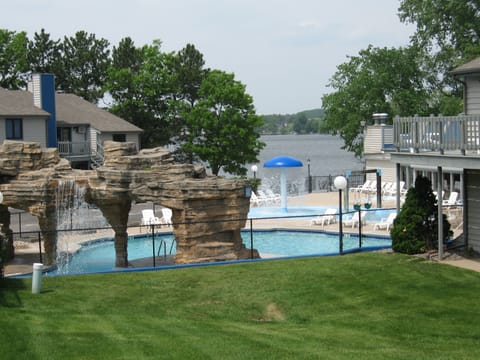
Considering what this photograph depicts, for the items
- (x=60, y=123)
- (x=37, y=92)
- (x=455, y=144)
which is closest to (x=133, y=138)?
(x=60, y=123)

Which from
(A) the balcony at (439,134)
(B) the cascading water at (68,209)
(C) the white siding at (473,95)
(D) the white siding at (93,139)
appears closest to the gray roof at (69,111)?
(D) the white siding at (93,139)

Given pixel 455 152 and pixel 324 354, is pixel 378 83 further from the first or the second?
pixel 324 354

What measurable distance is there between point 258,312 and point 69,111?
43053 mm

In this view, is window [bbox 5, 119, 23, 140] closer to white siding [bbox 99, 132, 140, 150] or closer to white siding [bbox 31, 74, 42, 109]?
white siding [bbox 31, 74, 42, 109]

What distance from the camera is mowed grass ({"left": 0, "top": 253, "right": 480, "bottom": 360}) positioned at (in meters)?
12.9

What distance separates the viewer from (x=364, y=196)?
45125 millimetres

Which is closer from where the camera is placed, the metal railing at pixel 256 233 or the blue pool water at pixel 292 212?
the metal railing at pixel 256 233

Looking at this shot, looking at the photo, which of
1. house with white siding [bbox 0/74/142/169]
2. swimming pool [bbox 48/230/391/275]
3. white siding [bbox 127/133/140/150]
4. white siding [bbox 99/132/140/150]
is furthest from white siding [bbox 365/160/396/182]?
white siding [bbox 127/133/140/150]

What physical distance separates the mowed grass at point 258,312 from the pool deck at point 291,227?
138cm

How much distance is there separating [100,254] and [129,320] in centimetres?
1479

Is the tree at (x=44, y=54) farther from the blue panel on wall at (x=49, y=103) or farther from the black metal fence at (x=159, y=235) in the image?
the black metal fence at (x=159, y=235)

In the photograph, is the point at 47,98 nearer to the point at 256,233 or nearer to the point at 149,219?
the point at 149,219

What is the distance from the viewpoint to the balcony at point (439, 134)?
1972 centimetres

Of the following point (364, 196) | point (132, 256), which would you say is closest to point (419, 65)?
point (364, 196)
